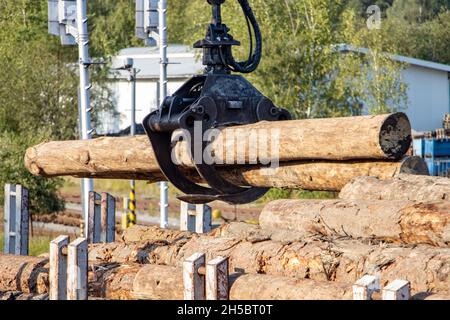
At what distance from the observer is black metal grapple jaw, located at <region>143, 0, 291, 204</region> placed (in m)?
10.8

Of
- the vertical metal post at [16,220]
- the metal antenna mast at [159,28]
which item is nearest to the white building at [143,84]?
the metal antenna mast at [159,28]

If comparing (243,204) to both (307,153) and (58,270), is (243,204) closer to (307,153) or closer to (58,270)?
(307,153)

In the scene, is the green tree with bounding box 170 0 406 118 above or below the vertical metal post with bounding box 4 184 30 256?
above

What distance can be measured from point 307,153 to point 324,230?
0.67 metres

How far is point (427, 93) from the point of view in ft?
163

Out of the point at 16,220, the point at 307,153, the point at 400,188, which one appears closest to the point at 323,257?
the point at 400,188

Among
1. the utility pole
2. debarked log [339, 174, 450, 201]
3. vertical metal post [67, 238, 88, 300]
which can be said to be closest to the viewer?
debarked log [339, 174, 450, 201]

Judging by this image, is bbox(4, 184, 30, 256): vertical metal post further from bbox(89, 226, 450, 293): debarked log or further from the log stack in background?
bbox(89, 226, 450, 293): debarked log

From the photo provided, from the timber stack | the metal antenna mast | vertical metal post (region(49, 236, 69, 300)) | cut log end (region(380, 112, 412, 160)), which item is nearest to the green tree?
the metal antenna mast

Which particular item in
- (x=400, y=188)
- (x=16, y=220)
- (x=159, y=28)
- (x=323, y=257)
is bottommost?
(x=16, y=220)

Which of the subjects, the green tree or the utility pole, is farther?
the green tree

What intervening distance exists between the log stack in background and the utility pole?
622 cm

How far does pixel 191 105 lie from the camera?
10859mm

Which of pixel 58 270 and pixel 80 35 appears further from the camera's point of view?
pixel 80 35
